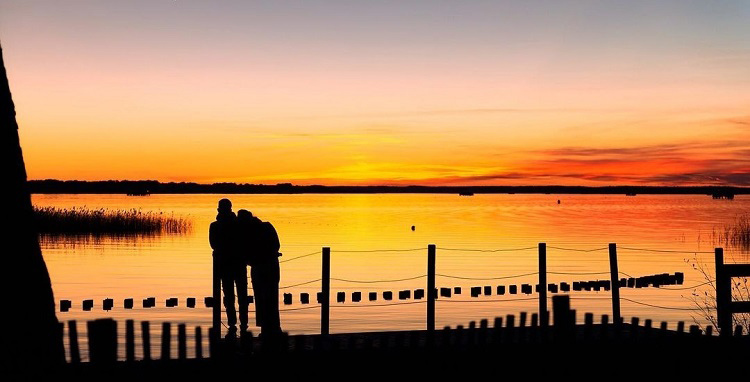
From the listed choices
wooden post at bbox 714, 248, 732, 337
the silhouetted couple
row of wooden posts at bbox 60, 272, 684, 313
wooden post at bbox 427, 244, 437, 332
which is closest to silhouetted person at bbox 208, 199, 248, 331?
the silhouetted couple

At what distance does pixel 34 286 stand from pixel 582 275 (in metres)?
35.6

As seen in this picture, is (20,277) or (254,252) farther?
(254,252)

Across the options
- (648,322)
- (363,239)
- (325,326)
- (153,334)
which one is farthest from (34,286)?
(363,239)

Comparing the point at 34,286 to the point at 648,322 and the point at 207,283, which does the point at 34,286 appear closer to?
the point at 648,322

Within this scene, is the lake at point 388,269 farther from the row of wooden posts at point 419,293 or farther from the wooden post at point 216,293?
the wooden post at point 216,293

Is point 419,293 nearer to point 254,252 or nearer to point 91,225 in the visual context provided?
point 254,252

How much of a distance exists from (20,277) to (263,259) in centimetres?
847

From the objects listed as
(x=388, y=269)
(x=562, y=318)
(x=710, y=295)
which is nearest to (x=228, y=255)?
(x=562, y=318)

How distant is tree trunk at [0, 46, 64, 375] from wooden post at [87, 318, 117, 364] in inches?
54.6

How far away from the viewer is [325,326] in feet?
65.7

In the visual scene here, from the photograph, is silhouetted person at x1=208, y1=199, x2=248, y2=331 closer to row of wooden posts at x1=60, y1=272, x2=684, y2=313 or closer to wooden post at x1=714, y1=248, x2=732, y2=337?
row of wooden posts at x1=60, y1=272, x2=684, y2=313

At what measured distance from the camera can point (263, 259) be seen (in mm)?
17969

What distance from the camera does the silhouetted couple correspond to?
18.0 metres

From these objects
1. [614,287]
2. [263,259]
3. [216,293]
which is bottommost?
[614,287]
